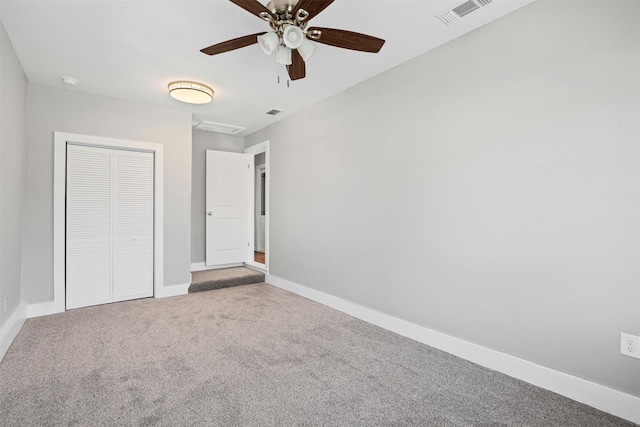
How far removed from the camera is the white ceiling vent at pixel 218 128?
515cm

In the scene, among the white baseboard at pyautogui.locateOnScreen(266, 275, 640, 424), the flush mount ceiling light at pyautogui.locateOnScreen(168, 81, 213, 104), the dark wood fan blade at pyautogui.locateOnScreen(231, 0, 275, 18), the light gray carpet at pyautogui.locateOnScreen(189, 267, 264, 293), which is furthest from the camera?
the light gray carpet at pyautogui.locateOnScreen(189, 267, 264, 293)

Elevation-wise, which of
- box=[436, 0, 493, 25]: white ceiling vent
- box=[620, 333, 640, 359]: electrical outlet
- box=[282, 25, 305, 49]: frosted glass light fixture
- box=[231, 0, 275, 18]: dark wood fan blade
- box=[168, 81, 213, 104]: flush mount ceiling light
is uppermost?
box=[436, 0, 493, 25]: white ceiling vent

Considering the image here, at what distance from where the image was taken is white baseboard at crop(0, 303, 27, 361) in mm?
2525

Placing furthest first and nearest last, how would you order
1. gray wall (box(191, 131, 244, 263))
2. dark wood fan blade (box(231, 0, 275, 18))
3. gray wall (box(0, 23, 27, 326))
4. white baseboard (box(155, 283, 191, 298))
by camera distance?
gray wall (box(191, 131, 244, 263)) → white baseboard (box(155, 283, 191, 298)) → gray wall (box(0, 23, 27, 326)) → dark wood fan blade (box(231, 0, 275, 18))

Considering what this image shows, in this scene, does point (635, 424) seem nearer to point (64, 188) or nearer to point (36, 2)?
point (36, 2)

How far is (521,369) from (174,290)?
13.2 feet

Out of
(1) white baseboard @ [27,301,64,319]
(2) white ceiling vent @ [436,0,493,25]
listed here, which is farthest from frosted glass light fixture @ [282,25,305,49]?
(1) white baseboard @ [27,301,64,319]

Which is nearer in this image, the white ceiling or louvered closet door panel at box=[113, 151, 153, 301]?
the white ceiling

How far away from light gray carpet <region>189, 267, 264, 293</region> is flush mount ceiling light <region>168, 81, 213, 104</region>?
8.23 ft

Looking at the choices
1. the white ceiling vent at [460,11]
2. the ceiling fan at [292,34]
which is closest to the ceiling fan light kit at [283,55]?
the ceiling fan at [292,34]

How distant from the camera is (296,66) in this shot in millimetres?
2436

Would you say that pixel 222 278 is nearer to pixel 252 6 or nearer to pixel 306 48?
pixel 306 48

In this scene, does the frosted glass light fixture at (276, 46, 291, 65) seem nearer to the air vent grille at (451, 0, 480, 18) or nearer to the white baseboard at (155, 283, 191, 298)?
the air vent grille at (451, 0, 480, 18)

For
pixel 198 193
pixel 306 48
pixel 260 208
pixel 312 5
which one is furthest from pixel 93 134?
pixel 260 208
